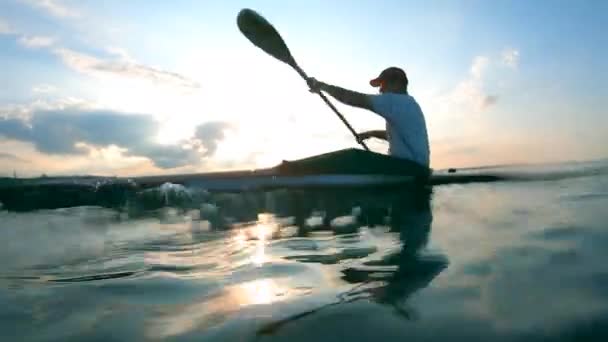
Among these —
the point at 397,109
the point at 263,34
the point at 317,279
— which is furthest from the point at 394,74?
the point at 317,279

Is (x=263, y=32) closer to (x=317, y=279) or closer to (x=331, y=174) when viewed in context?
(x=331, y=174)

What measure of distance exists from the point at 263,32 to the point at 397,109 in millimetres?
3690

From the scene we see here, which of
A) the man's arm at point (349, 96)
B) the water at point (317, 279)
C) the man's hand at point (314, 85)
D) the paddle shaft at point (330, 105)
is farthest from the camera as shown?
the paddle shaft at point (330, 105)

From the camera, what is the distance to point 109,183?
24.0 ft

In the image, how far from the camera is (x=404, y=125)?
6.48m

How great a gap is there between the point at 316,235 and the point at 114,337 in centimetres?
237

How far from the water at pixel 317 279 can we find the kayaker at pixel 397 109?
7.02 ft

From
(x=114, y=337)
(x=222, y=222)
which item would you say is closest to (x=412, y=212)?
(x=222, y=222)

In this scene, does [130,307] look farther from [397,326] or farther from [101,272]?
[397,326]

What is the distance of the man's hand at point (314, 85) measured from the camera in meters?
6.88

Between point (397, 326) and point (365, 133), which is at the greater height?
point (365, 133)

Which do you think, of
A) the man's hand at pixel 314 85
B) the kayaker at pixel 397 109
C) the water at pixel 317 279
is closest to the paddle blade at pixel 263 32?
the man's hand at pixel 314 85

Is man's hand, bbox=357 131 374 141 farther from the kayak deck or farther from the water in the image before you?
the water

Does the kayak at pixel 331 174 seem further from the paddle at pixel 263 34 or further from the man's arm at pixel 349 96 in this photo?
the paddle at pixel 263 34
